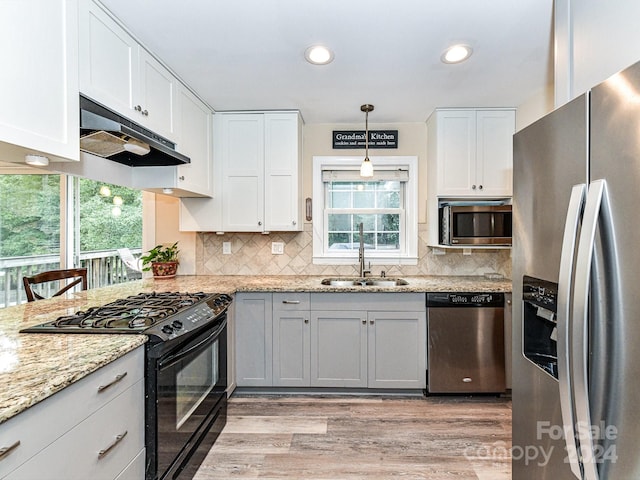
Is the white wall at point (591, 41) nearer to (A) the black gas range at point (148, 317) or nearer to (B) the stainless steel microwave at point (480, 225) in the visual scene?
(B) the stainless steel microwave at point (480, 225)

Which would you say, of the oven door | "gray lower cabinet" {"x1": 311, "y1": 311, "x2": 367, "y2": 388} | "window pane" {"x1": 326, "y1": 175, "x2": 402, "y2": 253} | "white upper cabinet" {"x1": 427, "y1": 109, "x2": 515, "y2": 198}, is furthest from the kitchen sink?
the oven door

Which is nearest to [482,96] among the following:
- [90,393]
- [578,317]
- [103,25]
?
[578,317]

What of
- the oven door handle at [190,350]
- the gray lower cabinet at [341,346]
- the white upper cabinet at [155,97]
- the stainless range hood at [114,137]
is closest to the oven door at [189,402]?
the oven door handle at [190,350]

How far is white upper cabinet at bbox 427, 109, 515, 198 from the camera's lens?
3117mm

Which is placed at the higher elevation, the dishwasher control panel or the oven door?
the dishwasher control panel

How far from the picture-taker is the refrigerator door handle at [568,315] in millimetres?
1000

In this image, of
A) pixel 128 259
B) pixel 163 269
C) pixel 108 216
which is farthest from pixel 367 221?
pixel 108 216

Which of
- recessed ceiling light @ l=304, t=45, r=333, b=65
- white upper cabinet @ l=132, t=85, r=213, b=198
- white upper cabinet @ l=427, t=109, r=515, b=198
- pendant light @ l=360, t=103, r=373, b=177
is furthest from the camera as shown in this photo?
white upper cabinet @ l=427, t=109, r=515, b=198

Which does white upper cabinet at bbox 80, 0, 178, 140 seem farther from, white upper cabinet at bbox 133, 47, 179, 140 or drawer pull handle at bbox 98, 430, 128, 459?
drawer pull handle at bbox 98, 430, 128, 459

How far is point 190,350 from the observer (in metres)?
1.84

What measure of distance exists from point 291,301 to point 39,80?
2.07m

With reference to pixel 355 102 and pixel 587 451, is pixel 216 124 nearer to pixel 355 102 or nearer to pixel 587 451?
pixel 355 102

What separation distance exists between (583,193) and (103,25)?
2.17m

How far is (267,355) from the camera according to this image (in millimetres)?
2906
